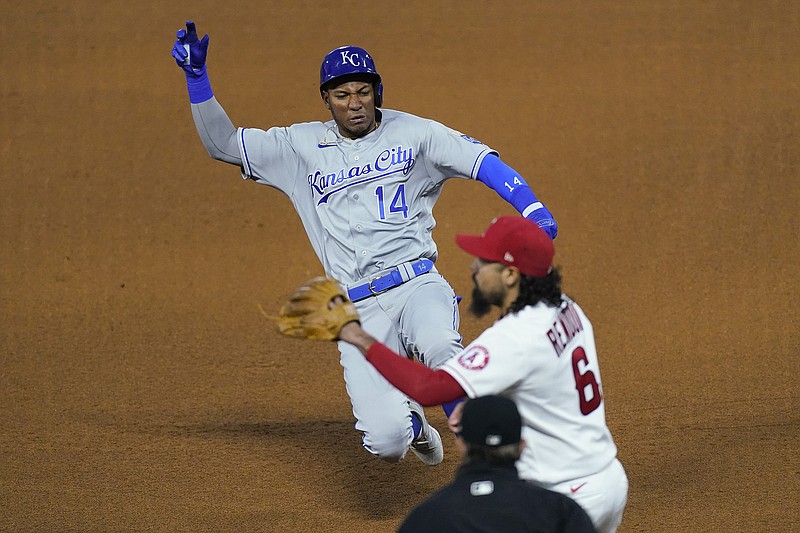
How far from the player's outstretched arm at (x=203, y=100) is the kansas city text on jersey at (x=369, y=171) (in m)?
0.51

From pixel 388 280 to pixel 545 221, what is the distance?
2.78 feet

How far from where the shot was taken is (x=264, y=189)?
958 centimetres

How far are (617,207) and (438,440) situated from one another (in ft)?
13.4

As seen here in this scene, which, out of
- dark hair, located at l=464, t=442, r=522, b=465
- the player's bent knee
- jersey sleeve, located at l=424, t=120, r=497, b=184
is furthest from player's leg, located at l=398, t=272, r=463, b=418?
dark hair, located at l=464, t=442, r=522, b=465

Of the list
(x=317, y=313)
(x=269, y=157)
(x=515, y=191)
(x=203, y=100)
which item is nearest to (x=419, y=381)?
(x=317, y=313)

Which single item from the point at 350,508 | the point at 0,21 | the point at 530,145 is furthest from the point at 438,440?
the point at 0,21

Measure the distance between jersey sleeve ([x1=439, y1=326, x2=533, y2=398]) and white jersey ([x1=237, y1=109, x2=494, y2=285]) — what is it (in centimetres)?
177

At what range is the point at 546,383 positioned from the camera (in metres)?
3.46

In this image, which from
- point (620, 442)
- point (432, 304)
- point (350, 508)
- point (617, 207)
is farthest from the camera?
point (617, 207)

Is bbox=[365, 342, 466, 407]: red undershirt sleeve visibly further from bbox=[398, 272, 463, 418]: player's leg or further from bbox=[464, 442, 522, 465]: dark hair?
bbox=[398, 272, 463, 418]: player's leg

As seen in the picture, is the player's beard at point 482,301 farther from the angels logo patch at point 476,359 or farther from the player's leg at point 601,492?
the player's leg at point 601,492

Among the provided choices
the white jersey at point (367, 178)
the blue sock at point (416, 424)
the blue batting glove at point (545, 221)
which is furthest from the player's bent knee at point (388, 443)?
the blue batting glove at point (545, 221)

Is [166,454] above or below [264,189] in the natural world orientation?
below

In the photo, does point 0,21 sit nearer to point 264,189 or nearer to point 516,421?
point 264,189
